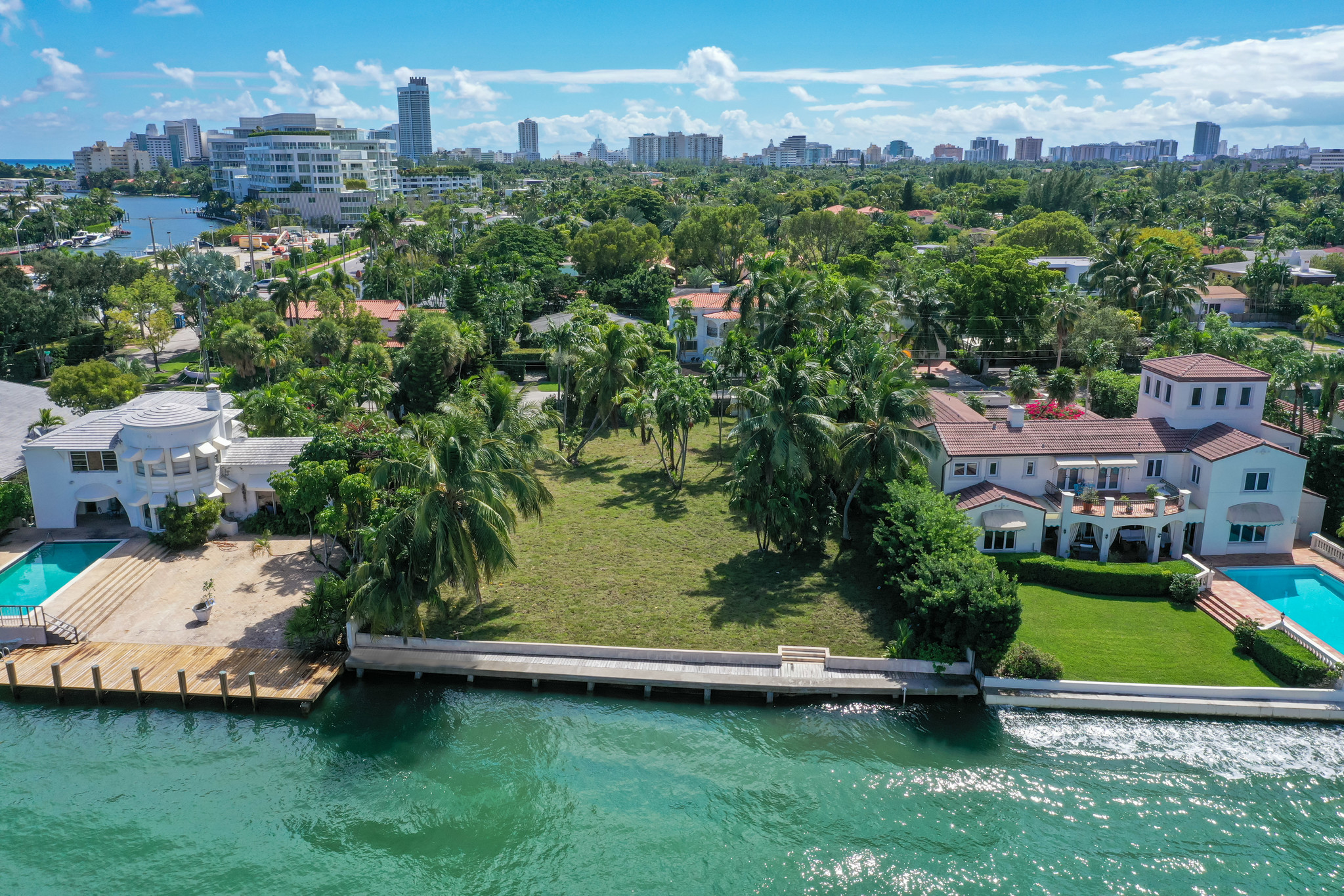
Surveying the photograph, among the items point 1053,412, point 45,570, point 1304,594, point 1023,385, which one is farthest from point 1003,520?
point 45,570

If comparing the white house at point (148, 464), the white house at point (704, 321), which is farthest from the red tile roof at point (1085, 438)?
the white house at point (704, 321)

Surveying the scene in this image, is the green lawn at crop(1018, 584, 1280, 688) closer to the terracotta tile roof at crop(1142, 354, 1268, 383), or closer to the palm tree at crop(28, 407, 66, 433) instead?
the terracotta tile roof at crop(1142, 354, 1268, 383)

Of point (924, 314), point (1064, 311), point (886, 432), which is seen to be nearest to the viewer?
point (886, 432)

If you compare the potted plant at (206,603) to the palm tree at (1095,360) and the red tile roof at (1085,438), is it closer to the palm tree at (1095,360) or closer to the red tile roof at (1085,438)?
the red tile roof at (1085,438)

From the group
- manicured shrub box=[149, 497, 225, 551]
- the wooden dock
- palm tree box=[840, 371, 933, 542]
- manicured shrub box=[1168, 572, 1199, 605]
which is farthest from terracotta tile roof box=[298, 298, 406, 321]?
manicured shrub box=[1168, 572, 1199, 605]

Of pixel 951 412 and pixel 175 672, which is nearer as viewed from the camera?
pixel 175 672

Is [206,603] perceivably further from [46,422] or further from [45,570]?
[46,422]

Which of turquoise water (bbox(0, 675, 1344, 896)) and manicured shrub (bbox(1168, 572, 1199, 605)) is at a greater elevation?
manicured shrub (bbox(1168, 572, 1199, 605))
